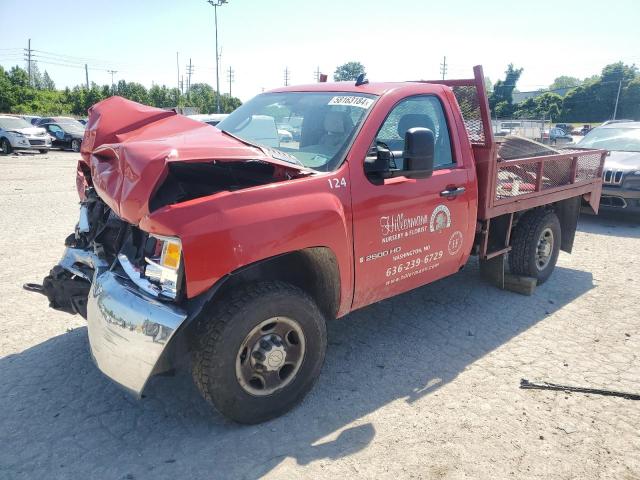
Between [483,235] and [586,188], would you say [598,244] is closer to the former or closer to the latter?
[586,188]

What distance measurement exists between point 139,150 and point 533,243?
13.7 feet

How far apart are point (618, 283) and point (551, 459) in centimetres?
375

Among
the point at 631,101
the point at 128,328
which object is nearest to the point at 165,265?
the point at 128,328

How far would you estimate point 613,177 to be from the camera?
29.1 feet

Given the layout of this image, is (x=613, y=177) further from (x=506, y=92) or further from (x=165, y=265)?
(x=506, y=92)

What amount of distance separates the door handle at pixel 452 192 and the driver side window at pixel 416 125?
212 mm

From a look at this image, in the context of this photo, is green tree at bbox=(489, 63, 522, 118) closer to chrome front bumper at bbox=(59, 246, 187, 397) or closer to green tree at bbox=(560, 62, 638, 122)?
green tree at bbox=(560, 62, 638, 122)

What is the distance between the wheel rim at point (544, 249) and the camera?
5578mm

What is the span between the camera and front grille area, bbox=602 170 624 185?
8820mm

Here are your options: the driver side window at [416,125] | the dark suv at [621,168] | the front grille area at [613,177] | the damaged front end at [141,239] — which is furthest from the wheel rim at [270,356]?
the front grille area at [613,177]

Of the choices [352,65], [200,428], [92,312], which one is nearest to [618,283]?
[200,428]

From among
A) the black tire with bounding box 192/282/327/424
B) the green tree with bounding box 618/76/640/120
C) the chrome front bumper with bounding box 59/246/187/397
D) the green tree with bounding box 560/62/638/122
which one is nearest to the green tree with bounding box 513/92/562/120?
the green tree with bounding box 560/62/638/122

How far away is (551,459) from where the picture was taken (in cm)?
285

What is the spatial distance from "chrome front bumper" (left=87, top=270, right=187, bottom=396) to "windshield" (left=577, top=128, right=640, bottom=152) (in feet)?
32.8
